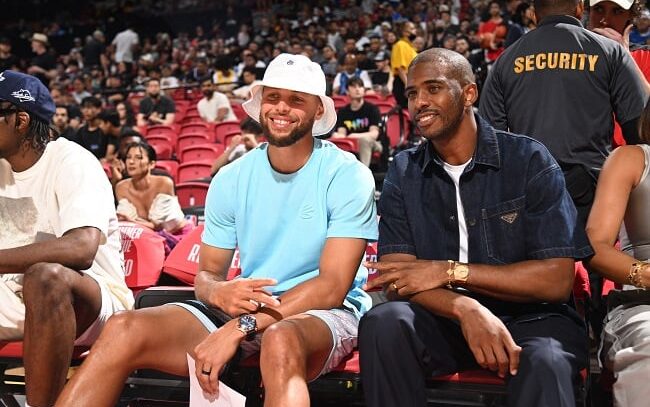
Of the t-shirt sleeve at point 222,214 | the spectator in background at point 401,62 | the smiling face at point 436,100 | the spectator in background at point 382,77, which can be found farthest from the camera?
the spectator in background at point 382,77

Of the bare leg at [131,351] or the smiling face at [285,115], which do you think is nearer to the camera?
the bare leg at [131,351]

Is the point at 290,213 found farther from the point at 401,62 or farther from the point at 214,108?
the point at 214,108

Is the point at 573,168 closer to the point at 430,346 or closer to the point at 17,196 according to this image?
the point at 430,346

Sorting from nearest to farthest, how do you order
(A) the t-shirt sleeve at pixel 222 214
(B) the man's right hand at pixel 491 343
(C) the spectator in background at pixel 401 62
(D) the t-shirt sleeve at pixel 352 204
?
(B) the man's right hand at pixel 491 343 → (D) the t-shirt sleeve at pixel 352 204 → (A) the t-shirt sleeve at pixel 222 214 → (C) the spectator in background at pixel 401 62

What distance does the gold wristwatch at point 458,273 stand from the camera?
9.04 ft

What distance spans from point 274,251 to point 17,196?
1.14 metres

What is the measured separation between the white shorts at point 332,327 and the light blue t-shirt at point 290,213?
0.16 m

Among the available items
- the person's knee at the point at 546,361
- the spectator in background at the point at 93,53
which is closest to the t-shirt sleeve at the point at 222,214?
the person's knee at the point at 546,361

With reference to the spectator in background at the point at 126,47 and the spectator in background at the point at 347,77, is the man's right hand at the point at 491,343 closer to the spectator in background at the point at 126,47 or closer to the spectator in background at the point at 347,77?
the spectator in background at the point at 347,77

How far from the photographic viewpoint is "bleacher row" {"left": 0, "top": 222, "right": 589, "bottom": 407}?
2734mm

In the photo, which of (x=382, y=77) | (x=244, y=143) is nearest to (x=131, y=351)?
(x=244, y=143)

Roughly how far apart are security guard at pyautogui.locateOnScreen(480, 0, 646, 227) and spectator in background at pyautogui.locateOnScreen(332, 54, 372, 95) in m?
8.07

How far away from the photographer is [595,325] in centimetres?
330

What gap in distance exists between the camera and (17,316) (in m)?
3.36
